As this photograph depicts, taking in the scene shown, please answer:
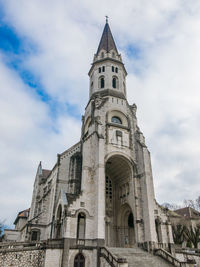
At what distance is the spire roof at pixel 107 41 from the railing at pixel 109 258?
1208 inches

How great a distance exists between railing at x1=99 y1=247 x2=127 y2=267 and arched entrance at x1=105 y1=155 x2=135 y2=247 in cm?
701

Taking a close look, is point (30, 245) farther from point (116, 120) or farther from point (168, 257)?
point (116, 120)

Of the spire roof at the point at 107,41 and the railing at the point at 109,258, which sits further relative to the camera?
the spire roof at the point at 107,41

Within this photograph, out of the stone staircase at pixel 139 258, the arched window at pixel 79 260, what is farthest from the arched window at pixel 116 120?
the arched window at pixel 79 260

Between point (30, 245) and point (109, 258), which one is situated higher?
point (30, 245)

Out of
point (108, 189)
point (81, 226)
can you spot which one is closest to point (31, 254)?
point (81, 226)

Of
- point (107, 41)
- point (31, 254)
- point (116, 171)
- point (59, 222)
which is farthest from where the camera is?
point (107, 41)

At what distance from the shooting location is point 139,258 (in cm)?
1839

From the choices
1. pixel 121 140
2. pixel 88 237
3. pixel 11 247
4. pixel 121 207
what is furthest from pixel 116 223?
pixel 11 247

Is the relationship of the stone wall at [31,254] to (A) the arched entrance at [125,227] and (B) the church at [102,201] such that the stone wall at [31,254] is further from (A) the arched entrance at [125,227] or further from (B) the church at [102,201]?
(A) the arched entrance at [125,227]

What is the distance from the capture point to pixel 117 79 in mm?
34438

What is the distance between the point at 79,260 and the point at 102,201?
5436 millimetres

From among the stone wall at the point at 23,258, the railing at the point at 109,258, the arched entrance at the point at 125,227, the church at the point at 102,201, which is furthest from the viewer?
the arched entrance at the point at 125,227

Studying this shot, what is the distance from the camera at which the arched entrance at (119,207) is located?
2602 centimetres
